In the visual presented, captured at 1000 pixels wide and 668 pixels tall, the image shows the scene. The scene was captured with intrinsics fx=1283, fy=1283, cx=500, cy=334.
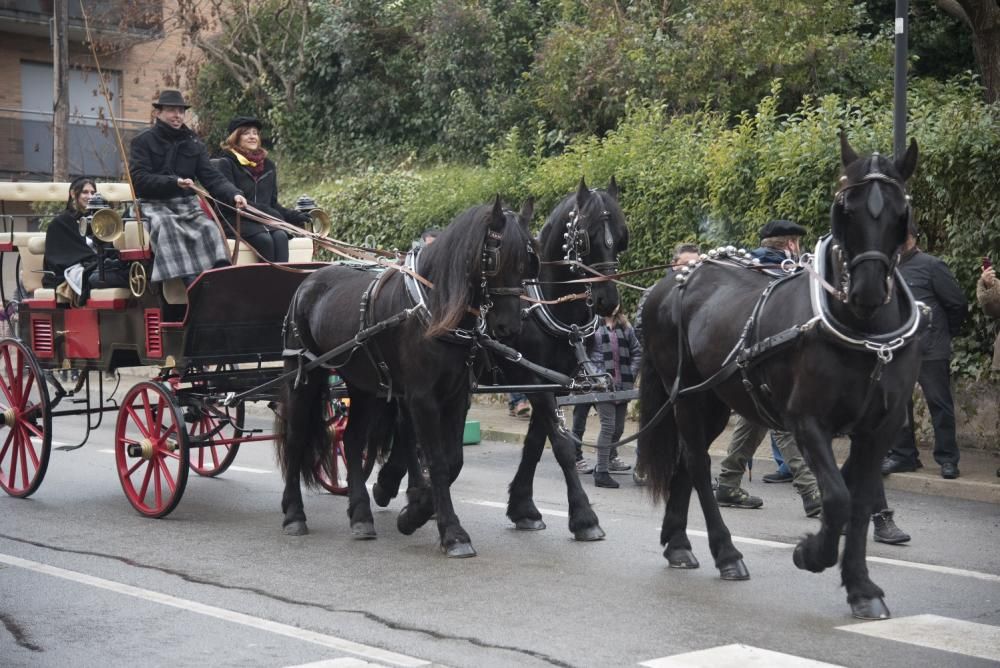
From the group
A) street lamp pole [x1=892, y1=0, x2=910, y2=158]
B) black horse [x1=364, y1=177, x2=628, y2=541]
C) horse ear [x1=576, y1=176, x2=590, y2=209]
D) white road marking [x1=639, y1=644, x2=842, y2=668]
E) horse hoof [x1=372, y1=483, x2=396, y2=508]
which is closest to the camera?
white road marking [x1=639, y1=644, x2=842, y2=668]

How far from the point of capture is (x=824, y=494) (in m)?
6.22

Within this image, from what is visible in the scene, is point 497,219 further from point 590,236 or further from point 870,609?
point 870,609

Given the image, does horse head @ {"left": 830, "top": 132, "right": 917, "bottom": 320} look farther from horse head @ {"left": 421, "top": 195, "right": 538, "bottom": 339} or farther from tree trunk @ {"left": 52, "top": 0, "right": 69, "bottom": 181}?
tree trunk @ {"left": 52, "top": 0, "right": 69, "bottom": 181}

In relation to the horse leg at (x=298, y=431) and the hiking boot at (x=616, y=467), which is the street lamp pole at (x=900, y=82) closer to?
the hiking boot at (x=616, y=467)

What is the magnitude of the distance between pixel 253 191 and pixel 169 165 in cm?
84

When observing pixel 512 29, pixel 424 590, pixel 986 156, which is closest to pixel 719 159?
pixel 986 156

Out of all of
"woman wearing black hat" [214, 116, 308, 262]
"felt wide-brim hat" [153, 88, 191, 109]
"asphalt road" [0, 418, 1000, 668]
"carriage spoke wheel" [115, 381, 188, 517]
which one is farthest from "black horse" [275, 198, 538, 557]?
"felt wide-brim hat" [153, 88, 191, 109]

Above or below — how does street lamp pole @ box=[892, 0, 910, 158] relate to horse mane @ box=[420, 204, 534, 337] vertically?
above

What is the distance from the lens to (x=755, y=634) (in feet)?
19.7

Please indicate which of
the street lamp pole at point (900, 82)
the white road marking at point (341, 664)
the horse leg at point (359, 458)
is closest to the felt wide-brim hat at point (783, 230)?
the street lamp pole at point (900, 82)

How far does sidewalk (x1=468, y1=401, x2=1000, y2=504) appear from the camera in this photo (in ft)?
33.9

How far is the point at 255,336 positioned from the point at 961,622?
5.66 meters

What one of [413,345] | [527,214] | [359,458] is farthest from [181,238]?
[527,214]

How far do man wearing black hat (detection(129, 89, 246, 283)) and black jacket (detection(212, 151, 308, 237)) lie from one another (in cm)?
26
